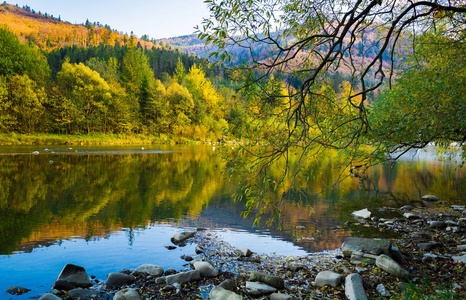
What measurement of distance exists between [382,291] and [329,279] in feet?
3.15

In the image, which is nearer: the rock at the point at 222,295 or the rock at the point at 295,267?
the rock at the point at 222,295

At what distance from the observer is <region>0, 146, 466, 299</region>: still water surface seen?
25.3ft

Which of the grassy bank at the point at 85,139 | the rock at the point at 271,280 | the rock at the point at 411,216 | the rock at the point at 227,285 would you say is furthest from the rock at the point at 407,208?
the grassy bank at the point at 85,139

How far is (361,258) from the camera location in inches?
292

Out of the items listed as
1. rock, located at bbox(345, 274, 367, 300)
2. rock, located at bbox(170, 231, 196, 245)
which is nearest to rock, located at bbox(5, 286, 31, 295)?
rock, located at bbox(170, 231, 196, 245)

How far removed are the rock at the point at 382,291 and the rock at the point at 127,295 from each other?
448 cm

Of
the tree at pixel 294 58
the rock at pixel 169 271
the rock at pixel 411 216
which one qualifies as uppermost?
the tree at pixel 294 58

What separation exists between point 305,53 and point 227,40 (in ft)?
11.2

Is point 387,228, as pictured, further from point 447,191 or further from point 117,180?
point 117,180

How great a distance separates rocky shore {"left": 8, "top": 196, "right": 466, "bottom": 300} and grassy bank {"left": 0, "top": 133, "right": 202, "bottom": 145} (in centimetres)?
4914

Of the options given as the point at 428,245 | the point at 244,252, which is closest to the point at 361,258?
the point at 428,245

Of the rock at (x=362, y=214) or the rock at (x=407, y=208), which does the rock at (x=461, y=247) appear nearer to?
the rock at (x=362, y=214)

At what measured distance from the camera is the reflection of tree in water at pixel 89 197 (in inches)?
411

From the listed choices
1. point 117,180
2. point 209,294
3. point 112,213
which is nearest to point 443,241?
point 209,294
